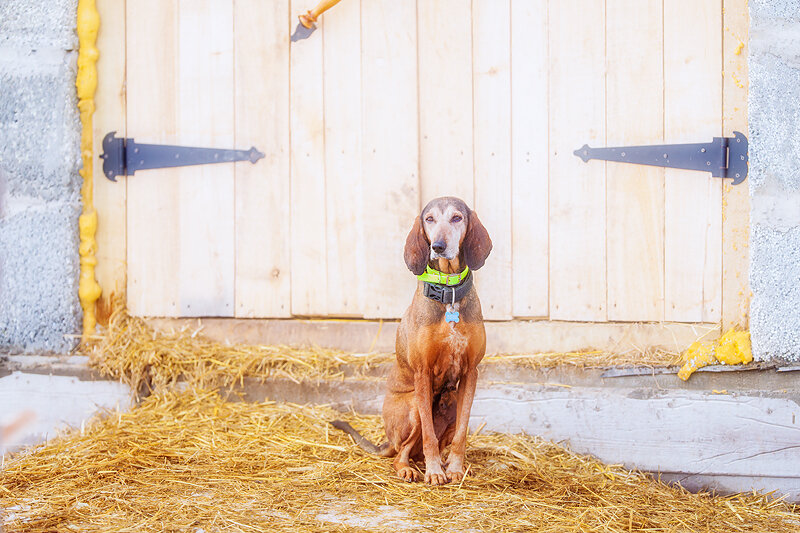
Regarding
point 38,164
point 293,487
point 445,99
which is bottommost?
point 293,487

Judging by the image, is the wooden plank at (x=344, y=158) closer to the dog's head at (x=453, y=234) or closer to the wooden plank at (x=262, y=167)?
the wooden plank at (x=262, y=167)

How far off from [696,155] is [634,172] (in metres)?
0.29

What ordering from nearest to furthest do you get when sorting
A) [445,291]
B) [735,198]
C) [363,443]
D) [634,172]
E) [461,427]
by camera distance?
[445,291], [461,427], [363,443], [735,198], [634,172]

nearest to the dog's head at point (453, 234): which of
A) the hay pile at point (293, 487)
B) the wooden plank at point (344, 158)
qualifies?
the hay pile at point (293, 487)

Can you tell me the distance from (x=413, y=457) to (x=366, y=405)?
62 centimetres

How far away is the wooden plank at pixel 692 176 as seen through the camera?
3.38 meters

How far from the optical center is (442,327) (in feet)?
8.96

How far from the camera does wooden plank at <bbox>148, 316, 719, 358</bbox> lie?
11.3ft

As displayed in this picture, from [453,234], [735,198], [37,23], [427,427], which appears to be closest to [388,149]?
[453,234]

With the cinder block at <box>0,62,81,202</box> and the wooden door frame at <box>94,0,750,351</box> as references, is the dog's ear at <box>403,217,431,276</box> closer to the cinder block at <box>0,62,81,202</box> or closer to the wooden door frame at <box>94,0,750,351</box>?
the wooden door frame at <box>94,0,750,351</box>

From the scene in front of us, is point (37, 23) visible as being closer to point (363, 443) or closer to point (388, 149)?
point (388, 149)

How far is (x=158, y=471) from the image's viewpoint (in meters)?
2.87

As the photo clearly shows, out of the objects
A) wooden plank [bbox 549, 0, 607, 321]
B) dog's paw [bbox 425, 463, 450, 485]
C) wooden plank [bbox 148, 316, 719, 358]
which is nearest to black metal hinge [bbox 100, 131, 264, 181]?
wooden plank [bbox 148, 316, 719, 358]

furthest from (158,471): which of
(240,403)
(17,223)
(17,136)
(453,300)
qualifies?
(17,136)
